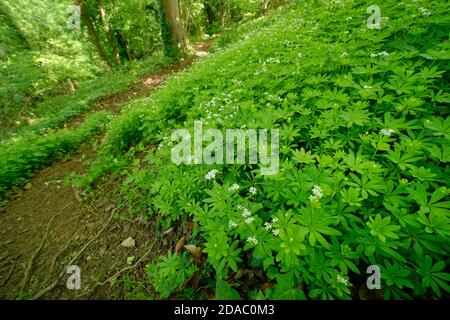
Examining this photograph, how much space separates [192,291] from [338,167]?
173cm

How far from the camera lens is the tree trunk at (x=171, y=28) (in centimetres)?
1211

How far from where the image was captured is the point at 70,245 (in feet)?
11.4

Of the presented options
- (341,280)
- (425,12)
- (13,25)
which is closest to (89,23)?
(13,25)

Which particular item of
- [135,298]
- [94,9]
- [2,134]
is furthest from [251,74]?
[94,9]

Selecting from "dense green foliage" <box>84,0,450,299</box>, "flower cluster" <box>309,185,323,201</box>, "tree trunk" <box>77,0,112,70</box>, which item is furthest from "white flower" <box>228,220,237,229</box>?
"tree trunk" <box>77,0,112,70</box>

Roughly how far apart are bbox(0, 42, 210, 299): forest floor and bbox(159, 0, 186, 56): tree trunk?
33.7 ft

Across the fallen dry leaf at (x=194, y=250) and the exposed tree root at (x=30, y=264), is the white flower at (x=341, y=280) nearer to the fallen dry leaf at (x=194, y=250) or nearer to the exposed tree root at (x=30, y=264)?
the fallen dry leaf at (x=194, y=250)

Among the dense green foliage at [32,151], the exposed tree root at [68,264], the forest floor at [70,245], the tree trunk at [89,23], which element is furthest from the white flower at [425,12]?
the tree trunk at [89,23]

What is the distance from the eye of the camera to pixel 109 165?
4.75 meters

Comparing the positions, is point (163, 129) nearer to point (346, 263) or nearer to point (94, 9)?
point (346, 263)

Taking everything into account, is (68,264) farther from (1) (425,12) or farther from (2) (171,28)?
(2) (171,28)

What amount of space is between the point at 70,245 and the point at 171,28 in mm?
12435

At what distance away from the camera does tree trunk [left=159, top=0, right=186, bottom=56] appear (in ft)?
39.7

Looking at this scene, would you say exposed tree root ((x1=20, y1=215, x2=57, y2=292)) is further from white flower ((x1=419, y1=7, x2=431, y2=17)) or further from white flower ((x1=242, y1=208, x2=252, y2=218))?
white flower ((x1=419, y1=7, x2=431, y2=17))
